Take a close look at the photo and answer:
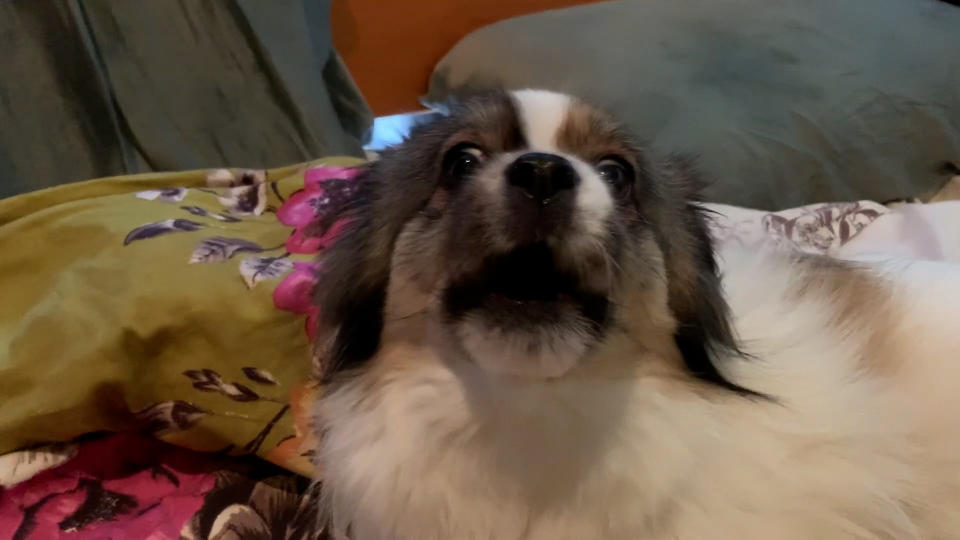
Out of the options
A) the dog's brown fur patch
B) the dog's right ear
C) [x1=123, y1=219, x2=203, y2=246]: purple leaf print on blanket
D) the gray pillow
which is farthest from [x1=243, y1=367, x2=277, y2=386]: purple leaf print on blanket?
the gray pillow

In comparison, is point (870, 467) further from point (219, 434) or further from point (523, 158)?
point (219, 434)

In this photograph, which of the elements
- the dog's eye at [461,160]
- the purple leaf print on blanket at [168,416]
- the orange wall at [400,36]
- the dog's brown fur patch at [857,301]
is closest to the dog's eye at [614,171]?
the dog's eye at [461,160]

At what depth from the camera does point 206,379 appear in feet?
4.07

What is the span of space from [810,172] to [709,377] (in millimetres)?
1108

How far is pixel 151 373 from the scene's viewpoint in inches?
48.4

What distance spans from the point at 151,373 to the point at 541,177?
731mm

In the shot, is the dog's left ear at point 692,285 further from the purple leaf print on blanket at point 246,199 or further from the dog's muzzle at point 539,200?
the purple leaf print on blanket at point 246,199

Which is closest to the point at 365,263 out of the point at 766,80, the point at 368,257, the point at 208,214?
the point at 368,257

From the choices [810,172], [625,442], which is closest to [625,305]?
[625,442]

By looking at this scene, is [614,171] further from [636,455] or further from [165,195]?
[165,195]

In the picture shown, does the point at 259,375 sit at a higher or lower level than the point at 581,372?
lower

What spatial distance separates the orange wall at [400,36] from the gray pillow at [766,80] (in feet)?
0.58

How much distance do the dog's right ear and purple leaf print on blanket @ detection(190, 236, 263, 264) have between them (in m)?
0.23

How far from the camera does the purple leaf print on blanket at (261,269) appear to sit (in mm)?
1295
